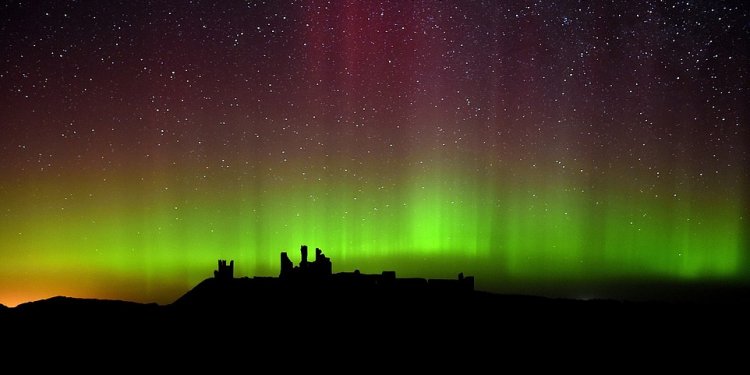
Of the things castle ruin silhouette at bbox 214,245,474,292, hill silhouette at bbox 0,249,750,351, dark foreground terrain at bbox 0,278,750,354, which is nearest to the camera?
dark foreground terrain at bbox 0,278,750,354

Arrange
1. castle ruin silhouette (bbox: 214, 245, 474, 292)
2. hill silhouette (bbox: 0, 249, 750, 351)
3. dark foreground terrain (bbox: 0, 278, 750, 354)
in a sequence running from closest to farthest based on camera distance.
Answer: dark foreground terrain (bbox: 0, 278, 750, 354) < hill silhouette (bbox: 0, 249, 750, 351) < castle ruin silhouette (bbox: 214, 245, 474, 292)

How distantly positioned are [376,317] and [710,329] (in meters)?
14.4

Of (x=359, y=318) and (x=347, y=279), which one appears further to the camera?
(x=347, y=279)

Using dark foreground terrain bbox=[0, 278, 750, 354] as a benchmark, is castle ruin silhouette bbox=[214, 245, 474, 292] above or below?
above

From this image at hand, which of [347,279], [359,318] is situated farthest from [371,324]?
[347,279]

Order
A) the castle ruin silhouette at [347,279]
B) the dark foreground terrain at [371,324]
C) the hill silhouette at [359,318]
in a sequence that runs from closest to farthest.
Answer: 1. the dark foreground terrain at [371,324]
2. the hill silhouette at [359,318]
3. the castle ruin silhouette at [347,279]

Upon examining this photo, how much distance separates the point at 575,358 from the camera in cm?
1597

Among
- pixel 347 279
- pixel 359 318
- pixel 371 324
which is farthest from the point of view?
pixel 347 279

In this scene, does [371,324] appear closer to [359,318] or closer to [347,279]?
[359,318]

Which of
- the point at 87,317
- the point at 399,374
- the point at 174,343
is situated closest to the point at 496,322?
the point at 399,374

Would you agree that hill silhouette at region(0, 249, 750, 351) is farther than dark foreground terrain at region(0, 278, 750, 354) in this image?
Yes

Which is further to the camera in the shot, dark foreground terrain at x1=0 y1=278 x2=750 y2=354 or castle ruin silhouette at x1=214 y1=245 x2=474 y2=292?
castle ruin silhouette at x1=214 y1=245 x2=474 y2=292

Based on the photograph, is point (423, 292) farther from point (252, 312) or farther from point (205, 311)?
point (205, 311)

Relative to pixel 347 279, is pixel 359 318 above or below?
below
